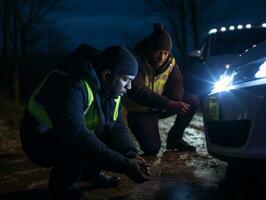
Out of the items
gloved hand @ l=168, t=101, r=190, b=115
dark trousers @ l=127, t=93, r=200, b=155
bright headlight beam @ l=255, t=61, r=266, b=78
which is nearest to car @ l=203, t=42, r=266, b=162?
bright headlight beam @ l=255, t=61, r=266, b=78

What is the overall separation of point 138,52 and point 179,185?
1689 mm

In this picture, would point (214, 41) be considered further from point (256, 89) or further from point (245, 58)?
point (256, 89)

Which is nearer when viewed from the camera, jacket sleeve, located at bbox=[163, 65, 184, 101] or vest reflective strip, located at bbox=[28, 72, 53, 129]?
vest reflective strip, located at bbox=[28, 72, 53, 129]

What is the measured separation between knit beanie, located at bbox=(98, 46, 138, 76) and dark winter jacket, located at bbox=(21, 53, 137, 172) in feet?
0.31

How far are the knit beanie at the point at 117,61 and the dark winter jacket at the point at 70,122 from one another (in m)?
0.10

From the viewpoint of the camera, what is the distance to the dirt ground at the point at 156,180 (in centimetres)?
391

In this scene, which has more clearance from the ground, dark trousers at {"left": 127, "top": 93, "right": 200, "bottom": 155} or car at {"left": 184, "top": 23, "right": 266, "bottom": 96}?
car at {"left": 184, "top": 23, "right": 266, "bottom": 96}

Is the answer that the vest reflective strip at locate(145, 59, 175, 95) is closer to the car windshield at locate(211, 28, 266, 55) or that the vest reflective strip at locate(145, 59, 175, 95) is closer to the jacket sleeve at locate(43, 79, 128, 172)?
the jacket sleeve at locate(43, 79, 128, 172)

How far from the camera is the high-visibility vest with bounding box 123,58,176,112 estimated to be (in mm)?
5285

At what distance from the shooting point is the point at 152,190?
4.01m

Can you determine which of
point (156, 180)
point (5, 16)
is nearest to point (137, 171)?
point (156, 180)

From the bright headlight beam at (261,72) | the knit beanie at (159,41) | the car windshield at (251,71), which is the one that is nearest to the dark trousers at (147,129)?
the knit beanie at (159,41)

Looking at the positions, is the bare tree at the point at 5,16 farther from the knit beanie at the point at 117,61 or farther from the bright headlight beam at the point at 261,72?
the bright headlight beam at the point at 261,72

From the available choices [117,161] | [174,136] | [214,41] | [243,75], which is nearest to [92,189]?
[117,161]
